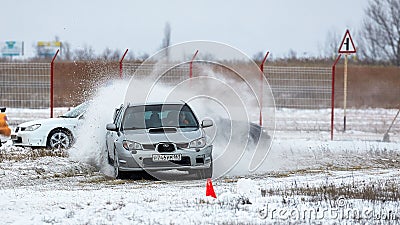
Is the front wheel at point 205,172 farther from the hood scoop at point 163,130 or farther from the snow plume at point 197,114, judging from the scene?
the hood scoop at point 163,130

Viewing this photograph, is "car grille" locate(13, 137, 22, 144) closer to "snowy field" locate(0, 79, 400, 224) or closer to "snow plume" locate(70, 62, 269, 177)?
"snowy field" locate(0, 79, 400, 224)

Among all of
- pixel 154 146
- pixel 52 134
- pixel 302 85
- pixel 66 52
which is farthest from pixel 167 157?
pixel 66 52

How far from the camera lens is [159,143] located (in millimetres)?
12602

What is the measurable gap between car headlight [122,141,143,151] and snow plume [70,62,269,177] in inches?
54.6

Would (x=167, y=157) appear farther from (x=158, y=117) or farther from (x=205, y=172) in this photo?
(x=158, y=117)

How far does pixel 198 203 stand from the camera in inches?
364

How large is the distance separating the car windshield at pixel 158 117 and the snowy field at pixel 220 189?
1.00 meters

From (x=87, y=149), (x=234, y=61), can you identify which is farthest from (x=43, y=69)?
(x=87, y=149)

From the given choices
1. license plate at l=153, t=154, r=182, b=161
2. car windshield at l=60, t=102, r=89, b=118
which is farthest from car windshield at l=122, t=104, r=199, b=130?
car windshield at l=60, t=102, r=89, b=118

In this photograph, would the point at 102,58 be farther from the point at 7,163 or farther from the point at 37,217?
the point at 37,217

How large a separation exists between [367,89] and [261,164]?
71.8 ft

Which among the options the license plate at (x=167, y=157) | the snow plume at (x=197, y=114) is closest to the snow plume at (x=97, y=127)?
the snow plume at (x=197, y=114)

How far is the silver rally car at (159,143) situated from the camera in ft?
41.1

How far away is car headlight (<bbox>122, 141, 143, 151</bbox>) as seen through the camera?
12.7 meters
